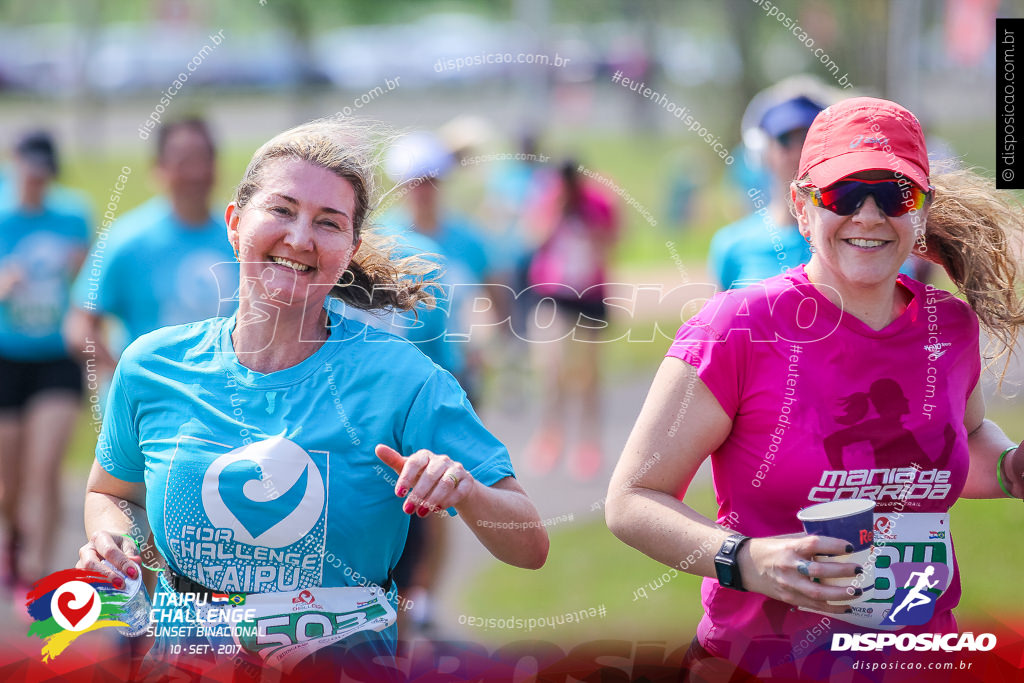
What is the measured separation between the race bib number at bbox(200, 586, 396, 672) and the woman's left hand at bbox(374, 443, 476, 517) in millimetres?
316

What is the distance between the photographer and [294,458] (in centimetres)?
230

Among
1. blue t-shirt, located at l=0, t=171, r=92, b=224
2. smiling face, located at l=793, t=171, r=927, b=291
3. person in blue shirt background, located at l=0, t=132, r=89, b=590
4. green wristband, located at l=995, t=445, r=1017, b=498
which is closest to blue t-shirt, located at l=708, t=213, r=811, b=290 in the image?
green wristband, located at l=995, t=445, r=1017, b=498

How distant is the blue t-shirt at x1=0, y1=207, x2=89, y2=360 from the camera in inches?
227

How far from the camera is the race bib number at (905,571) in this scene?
239cm

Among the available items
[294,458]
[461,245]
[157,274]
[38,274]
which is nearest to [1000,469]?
[294,458]

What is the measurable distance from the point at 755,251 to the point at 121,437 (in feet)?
8.93

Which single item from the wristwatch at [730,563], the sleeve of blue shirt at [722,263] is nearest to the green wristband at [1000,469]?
the wristwatch at [730,563]

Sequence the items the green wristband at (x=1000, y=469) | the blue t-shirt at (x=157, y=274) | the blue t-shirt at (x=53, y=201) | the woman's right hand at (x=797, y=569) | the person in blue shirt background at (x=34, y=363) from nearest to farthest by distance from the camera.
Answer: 1. the woman's right hand at (x=797, y=569)
2. the green wristband at (x=1000, y=469)
3. the blue t-shirt at (x=157, y=274)
4. the person in blue shirt background at (x=34, y=363)
5. the blue t-shirt at (x=53, y=201)

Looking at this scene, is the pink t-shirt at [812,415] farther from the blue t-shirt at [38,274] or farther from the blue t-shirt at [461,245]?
the blue t-shirt at [38,274]

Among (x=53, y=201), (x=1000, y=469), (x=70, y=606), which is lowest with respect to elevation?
(x=70, y=606)

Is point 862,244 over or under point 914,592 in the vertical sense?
over

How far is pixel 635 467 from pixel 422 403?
1.51 feet

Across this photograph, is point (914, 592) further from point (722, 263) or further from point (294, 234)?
point (722, 263)

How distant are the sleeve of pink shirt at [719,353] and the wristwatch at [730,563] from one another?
0.26 metres
